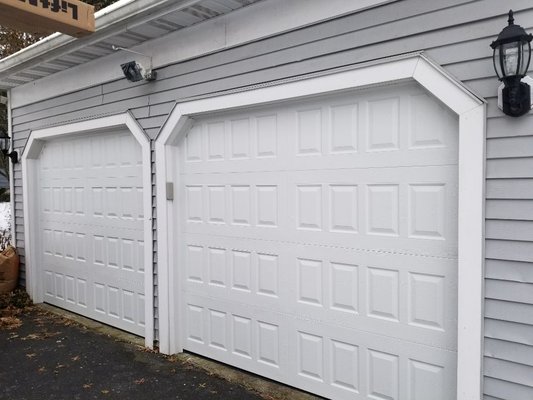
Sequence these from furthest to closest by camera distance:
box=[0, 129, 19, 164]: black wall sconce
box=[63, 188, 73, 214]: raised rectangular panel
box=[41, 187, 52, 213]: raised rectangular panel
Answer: box=[0, 129, 19, 164]: black wall sconce < box=[41, 187, 52, 213]: raised rectangular panel < box=[63, 188, 73, 214]: raised rectangular panel

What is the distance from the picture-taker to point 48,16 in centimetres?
287

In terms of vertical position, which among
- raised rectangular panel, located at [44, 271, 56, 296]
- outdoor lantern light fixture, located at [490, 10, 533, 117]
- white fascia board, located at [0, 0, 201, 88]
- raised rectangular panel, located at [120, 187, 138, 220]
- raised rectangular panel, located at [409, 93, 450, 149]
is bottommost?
raised rectangular panel, located at [44, 271, 56, 296]

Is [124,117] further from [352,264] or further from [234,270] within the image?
[352,264]

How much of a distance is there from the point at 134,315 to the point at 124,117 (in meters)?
2.09

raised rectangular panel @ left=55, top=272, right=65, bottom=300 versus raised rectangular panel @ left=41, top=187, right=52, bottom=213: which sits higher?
raised rectangular panel @ left=41, top=187, right=52, bottom=213

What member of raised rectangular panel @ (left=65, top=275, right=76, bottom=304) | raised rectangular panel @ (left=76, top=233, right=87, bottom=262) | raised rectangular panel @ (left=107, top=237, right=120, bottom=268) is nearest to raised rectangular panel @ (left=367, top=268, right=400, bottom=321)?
raised rectangular panel @ (left=107, top=237, right=120, bottom=268)

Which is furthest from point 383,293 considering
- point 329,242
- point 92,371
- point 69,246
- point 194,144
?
point 69,246

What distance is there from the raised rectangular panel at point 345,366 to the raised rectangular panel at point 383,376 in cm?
11

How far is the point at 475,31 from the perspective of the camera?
8.24 feet

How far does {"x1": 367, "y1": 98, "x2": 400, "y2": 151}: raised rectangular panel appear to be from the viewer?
291 cm

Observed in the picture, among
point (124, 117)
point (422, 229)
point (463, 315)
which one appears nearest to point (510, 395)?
point (463, 315)

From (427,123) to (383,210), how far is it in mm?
611

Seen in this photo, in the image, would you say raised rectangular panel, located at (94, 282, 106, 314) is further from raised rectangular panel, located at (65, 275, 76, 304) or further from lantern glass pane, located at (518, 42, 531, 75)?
lantern glass pane, located at (518, 42, 531, 75)

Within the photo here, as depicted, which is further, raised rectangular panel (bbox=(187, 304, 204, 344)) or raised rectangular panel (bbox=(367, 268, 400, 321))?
raised rectangular panel (bbox=(187, 304, 204, 344))
